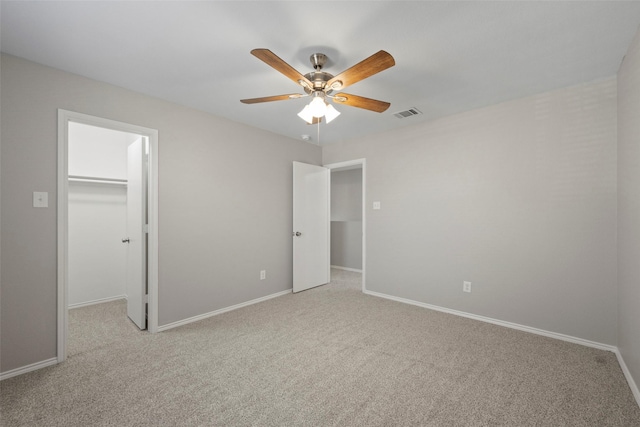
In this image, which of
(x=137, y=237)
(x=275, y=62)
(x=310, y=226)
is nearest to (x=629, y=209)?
(x=275, y=62)

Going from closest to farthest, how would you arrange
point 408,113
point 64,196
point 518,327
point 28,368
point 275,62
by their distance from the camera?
point 275,62 < point 28,368 < point 64,196 < point 518,327 < point 408,113

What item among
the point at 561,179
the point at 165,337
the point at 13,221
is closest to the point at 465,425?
the point at 561,179

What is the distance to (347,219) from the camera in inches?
242

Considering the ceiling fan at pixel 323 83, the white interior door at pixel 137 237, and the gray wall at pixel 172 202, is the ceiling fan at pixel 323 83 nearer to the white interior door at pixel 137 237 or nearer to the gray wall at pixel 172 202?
the gray wall at pixel 172 202

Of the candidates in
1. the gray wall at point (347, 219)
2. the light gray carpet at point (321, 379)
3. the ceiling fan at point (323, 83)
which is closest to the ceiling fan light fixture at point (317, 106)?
the ceiling fan at point (323, 83)

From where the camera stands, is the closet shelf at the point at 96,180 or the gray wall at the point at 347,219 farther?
the gray wall at the point at 347,219

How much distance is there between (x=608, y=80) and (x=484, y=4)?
176cm

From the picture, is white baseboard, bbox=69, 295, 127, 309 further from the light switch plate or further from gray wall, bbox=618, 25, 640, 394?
gray wall, bbox=618, 25, 640, 394

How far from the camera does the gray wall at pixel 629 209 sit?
5.91ft

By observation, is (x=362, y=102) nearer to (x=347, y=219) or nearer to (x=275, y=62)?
(x=275, y=62)

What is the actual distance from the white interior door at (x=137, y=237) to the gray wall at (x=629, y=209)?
406 centimetres

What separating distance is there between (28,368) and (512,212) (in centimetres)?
448

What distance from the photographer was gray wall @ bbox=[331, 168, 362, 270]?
19.6ft

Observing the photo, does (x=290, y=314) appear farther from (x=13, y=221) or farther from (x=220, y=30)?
(x=220, y=30)
